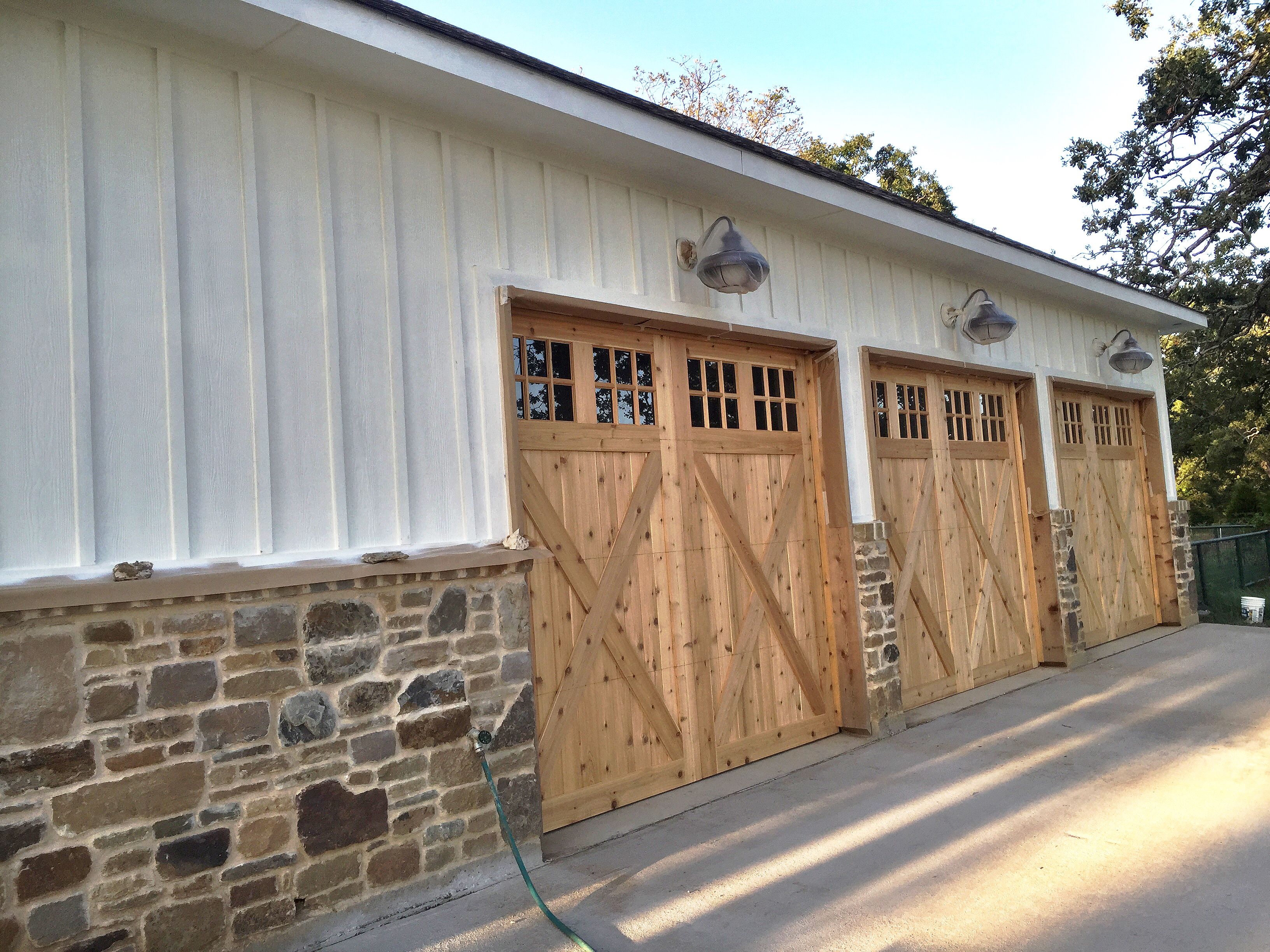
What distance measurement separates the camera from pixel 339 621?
362 centimetres

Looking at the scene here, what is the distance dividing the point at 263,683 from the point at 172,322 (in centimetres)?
142

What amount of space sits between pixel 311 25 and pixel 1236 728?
6913 millimetres

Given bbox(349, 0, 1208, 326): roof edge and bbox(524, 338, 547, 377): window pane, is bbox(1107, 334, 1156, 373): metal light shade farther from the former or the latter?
bbox(524, 338, 547, 377): window pane

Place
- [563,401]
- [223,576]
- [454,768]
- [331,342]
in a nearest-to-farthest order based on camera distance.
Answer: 1. [223,576]
2. [331,342]
3. [454,768]
4. [563,401]

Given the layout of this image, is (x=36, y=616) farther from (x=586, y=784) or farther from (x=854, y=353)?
(x=854, y=353)

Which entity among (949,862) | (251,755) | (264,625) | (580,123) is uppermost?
(580,123)

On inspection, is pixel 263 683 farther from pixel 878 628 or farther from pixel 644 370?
pixel 878 628

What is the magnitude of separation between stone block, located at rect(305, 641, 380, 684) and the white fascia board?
2.47m

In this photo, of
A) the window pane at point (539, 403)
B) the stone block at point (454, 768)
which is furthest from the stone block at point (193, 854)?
the window pane at point (539, 403)

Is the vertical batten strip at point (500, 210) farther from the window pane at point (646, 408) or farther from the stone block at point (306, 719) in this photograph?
the stone block at point (306, 719)

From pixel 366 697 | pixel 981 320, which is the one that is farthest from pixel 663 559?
pixel 981 320

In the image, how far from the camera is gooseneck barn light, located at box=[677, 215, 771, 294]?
202 inches

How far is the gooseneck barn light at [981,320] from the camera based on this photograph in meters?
7.40

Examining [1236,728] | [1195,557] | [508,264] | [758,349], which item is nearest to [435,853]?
[508,264]
